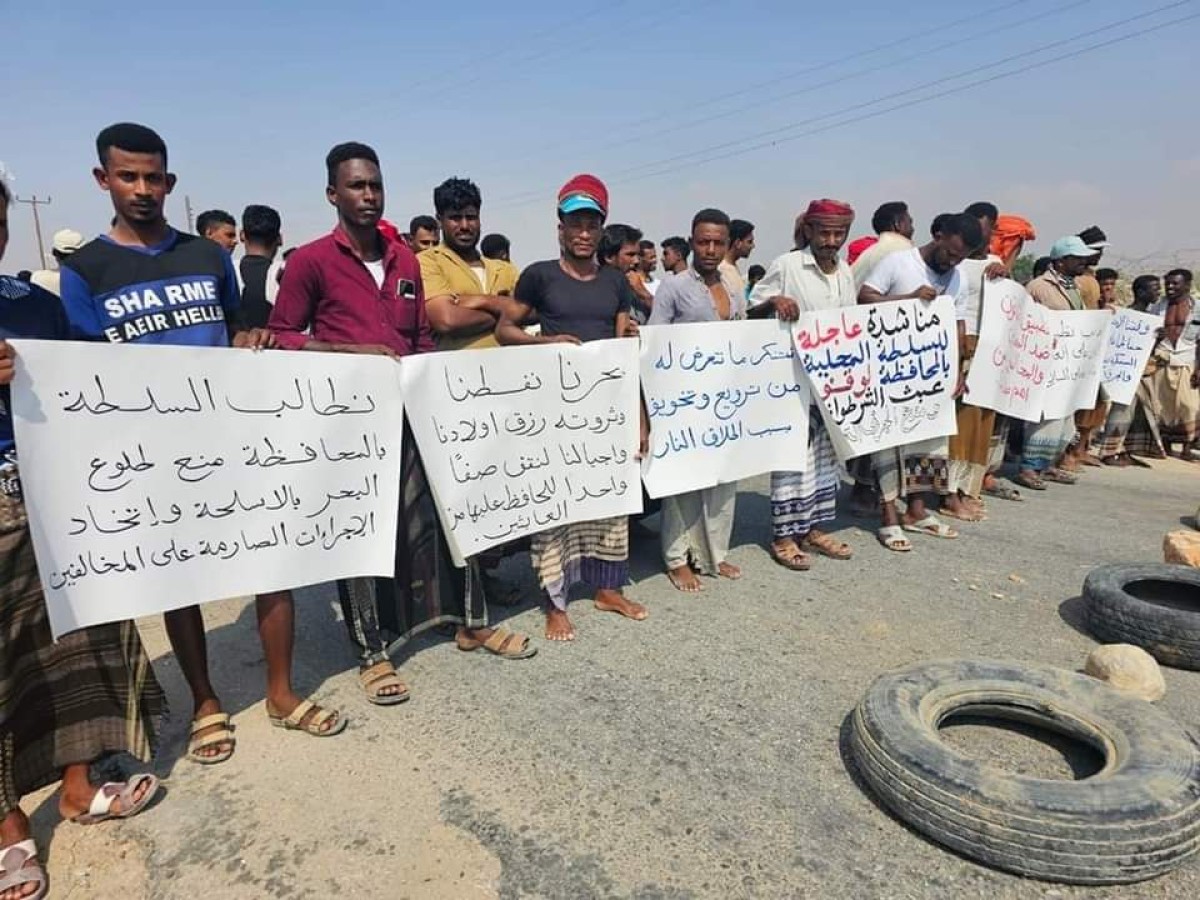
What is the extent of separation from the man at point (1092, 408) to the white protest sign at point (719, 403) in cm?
421

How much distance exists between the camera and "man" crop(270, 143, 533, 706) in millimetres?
2885

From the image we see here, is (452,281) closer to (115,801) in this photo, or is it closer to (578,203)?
(578,203)

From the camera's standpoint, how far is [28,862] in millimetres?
2113

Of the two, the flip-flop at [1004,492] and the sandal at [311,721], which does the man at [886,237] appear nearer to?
the flip-flop at [1004,492]

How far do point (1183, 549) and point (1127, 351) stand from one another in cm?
377

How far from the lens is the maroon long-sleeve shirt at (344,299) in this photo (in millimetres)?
2855

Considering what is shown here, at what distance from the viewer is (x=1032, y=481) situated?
6477mm

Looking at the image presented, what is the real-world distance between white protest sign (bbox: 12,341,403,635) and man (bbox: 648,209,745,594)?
177 centimetres

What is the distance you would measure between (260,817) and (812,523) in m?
3.51

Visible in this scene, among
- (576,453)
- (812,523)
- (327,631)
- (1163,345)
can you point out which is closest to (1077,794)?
(576,453)

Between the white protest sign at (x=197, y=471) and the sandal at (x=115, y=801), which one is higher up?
the white protest sign at (x=197, y=471)

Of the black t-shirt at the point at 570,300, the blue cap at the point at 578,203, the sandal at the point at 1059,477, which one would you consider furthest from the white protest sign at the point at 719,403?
the sandal at the point at 1059,477

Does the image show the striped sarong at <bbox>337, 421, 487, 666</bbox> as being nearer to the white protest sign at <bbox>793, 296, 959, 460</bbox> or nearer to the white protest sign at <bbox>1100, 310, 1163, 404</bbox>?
the white protest sign at <bbox>793, 296, 959, 460</bbox>

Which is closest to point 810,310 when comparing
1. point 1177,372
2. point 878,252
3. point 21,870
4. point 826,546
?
point 878,252
